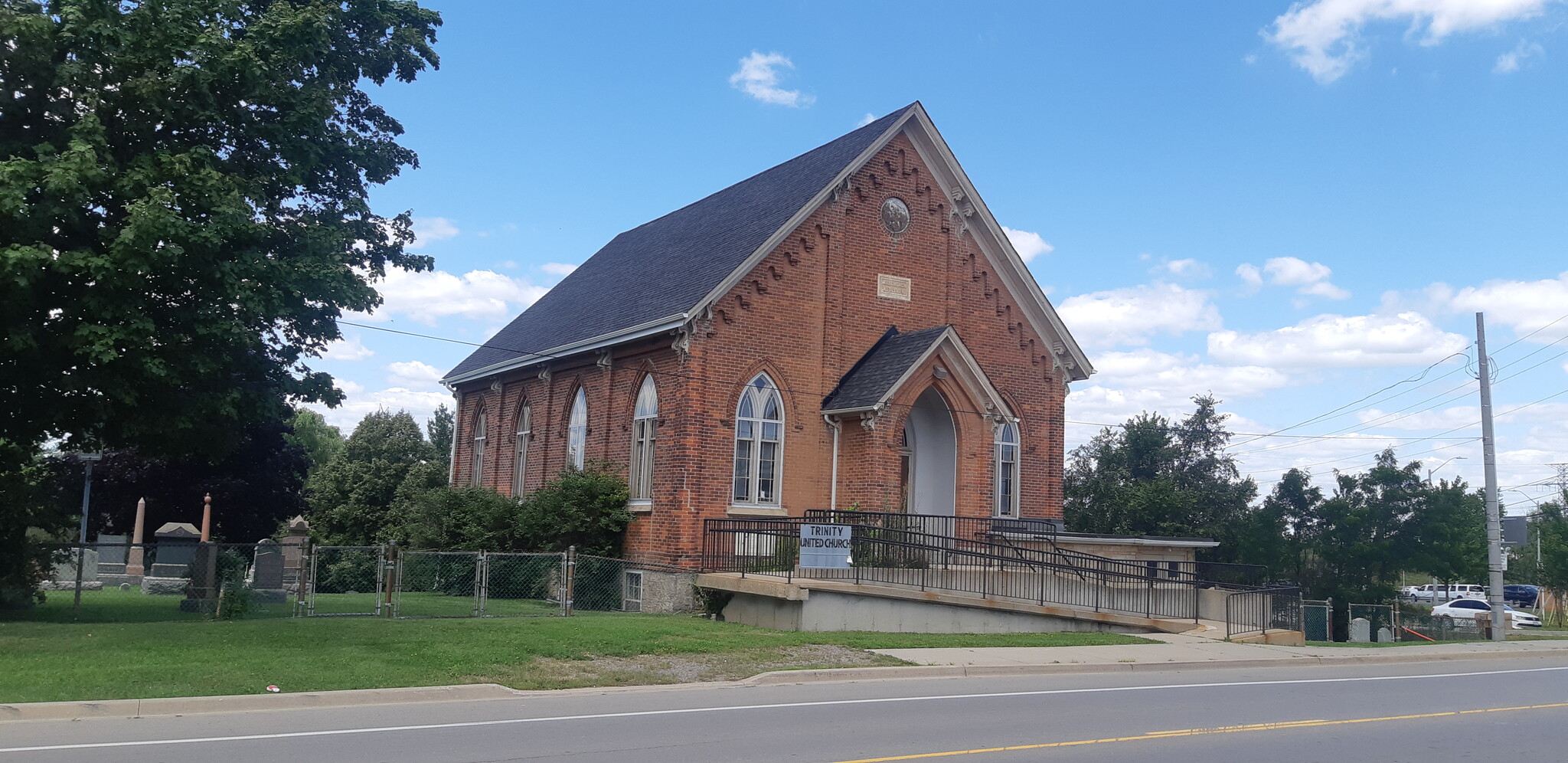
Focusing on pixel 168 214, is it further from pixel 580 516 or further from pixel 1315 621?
pixel 1315 621

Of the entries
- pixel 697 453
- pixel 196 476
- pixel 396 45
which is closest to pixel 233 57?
pixel 396 45

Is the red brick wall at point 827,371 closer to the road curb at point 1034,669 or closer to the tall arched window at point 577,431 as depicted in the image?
the tall arched window at point 577,431

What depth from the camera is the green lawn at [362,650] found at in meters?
12.3

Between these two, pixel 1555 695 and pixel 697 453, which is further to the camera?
pixel 697 453

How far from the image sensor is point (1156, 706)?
43.3 feet

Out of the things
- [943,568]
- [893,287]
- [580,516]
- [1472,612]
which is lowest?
[1472,612]

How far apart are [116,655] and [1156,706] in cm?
1178

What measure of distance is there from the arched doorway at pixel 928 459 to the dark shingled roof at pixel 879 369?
1359 millimetres

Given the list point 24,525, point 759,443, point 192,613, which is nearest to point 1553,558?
point 759,443

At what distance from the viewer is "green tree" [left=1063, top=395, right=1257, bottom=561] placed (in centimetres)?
4903

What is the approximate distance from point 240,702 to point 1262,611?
1880cm

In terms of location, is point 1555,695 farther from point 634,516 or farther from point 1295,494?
point 1295,494

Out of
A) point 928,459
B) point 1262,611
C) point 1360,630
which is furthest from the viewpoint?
point 1360,630

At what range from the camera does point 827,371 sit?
84.3 ft
